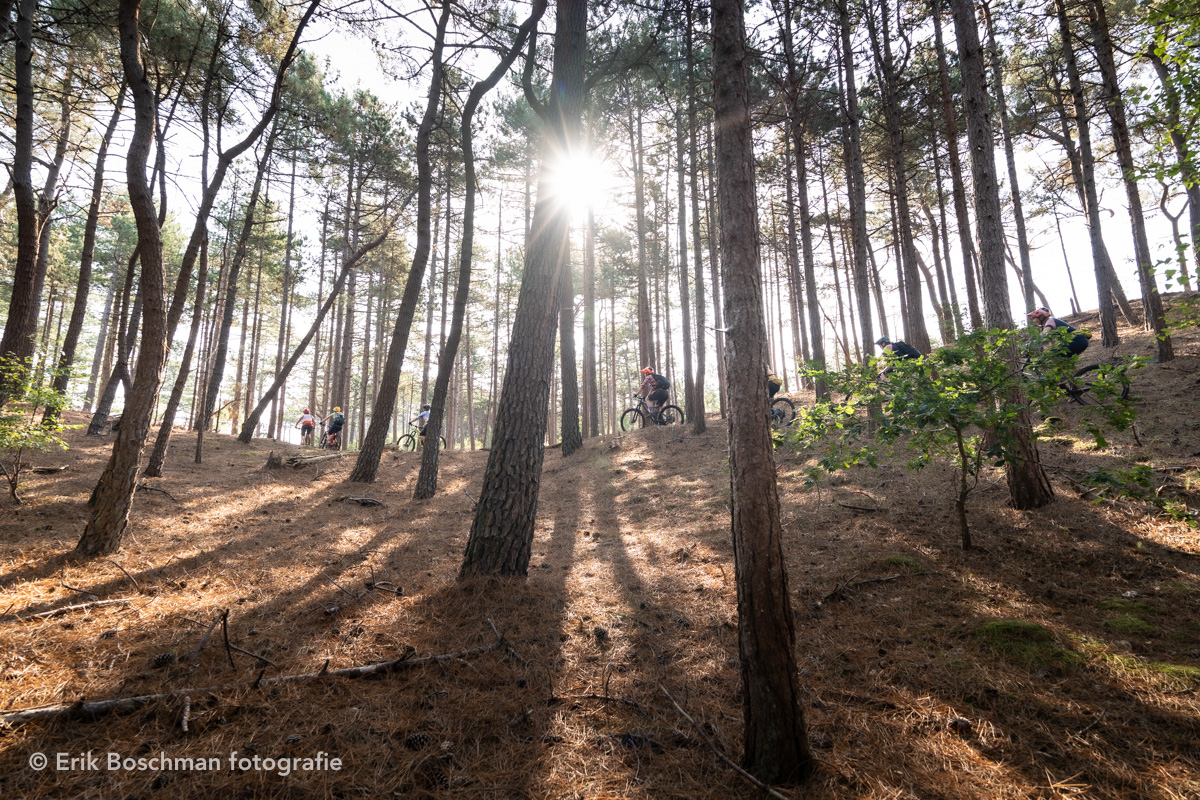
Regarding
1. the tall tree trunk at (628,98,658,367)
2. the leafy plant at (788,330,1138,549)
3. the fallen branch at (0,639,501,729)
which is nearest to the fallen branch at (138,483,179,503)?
the fallen branch at (0,639,501,729)

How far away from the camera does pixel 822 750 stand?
2.24m

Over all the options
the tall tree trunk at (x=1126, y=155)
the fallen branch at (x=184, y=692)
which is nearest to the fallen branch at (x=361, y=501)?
the fallen branch at (x=184, y=692)

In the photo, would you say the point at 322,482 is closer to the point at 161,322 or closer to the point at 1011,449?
the point at 161,322

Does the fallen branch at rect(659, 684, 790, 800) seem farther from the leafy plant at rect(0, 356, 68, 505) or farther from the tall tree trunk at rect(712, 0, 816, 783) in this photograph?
the leafy plant at rect(0, 356, 68, 505)

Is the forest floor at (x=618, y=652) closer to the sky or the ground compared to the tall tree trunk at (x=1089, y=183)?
closer to the ground

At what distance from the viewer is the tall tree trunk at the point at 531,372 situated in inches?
172

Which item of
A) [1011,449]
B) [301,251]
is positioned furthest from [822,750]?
[301,251]

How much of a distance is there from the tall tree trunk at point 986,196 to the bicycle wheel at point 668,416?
875 centimetres

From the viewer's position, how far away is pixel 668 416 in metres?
14.6

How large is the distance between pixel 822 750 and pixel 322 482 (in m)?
9.88

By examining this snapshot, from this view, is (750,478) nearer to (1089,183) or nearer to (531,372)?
(531,372)

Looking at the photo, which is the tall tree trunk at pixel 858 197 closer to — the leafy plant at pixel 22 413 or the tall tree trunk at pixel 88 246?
the leafy plant at pixel 22 413

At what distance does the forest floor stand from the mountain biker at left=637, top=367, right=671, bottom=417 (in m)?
7.03

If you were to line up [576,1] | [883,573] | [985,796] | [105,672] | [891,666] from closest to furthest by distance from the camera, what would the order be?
[985,796], [105,672], [891,666], [883,573], [576,1]
